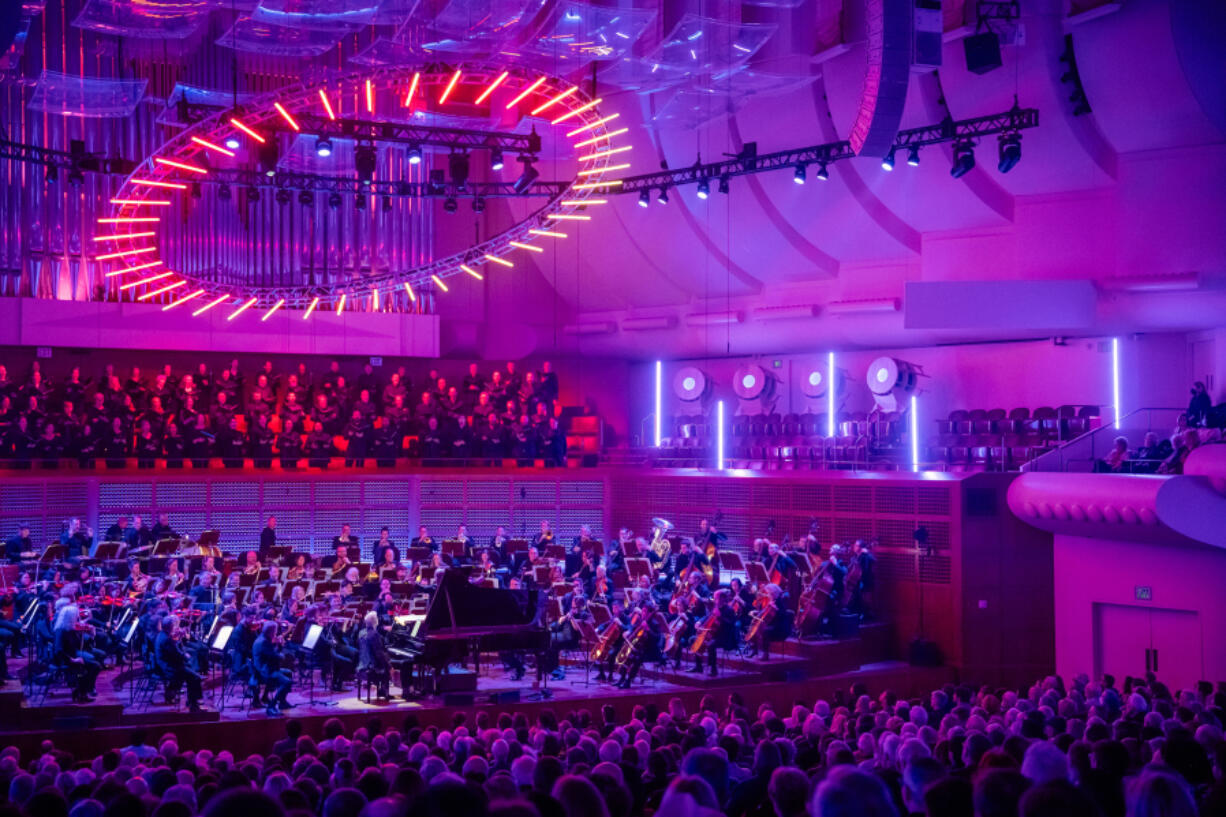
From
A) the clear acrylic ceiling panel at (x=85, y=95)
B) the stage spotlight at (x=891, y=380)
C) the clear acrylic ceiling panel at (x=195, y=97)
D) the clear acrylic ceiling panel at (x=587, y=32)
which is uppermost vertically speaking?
the clear acrylic ceiling panel at (x=195, y=97)

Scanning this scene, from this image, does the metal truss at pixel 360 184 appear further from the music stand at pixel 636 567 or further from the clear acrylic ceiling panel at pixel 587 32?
the music stand at pixel 636 567

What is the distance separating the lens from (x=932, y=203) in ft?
64.6

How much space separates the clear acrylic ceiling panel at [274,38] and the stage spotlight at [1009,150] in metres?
8.74

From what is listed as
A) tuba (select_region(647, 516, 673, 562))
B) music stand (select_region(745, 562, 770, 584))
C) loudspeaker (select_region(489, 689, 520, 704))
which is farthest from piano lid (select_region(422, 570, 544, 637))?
tuba (select_region(647, 516, 673, 562))

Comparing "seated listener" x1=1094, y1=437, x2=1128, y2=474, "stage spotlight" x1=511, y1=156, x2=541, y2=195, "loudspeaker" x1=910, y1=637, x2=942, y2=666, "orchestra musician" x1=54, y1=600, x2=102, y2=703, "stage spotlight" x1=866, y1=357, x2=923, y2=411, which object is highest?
"stage spotlight" x1=511, y1=156, x2=541, y2=195

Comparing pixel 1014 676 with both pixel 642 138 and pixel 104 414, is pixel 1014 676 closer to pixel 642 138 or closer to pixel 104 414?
pixel 642 138

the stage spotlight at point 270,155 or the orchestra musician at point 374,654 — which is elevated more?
the stage spotlight at point 270,155

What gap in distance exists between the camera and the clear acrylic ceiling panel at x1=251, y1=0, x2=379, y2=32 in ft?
44.2

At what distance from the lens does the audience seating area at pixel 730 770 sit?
2865mm

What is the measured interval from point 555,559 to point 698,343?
736 cm

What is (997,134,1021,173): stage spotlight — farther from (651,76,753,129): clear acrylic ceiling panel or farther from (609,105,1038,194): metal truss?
(651,76,753,129): clear acrylic ceiling panel

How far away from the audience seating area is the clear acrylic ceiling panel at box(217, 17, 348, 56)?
809 centimetres

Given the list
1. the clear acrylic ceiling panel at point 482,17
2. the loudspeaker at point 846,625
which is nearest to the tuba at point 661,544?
the loudspeaker at point 846,625

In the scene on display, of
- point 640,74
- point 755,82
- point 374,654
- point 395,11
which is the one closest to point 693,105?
point 755,82
